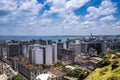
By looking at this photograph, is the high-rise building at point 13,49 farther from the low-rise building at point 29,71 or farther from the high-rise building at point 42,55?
the low-rise building at point 29,71

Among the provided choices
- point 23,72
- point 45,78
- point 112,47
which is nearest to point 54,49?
point 23,72

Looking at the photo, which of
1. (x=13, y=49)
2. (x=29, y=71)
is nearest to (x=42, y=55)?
(x=29, y=71)

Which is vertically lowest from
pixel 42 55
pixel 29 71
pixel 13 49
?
pixel 29 71

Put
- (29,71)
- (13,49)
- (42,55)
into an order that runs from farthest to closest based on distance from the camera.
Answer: (13,49), (42,55), (29,71)

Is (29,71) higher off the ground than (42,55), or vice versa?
(42,55)

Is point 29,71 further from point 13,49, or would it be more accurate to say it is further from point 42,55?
point 13,49

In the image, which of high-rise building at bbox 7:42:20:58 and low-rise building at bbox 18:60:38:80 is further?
high-rise building at bbox 7:42:20:58

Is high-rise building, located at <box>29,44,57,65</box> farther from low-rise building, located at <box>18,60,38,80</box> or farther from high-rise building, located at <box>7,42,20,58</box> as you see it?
high-rise building, located at <box>7,42,20,58</box>

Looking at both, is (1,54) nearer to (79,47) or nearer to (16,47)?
(16,47)

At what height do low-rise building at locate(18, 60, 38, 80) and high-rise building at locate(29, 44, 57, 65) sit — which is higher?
high-rise building at locate(29, 44, 57, 65)

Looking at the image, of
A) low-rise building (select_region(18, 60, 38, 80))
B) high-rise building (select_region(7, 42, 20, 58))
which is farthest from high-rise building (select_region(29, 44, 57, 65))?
high-rise building (select_region(7, 42, 20, 58))

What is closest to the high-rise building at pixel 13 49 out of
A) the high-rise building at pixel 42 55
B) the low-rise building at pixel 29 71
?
the high-rise building at pixel 42 55

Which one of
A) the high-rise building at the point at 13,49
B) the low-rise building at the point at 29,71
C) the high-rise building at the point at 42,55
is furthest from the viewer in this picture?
the high-rise building at the point at 13,49
